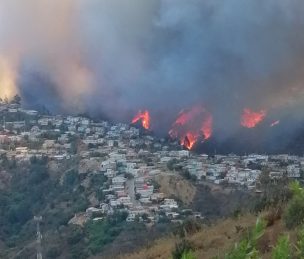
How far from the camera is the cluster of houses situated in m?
29.6

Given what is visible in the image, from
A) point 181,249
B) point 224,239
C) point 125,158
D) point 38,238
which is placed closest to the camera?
point 181,249

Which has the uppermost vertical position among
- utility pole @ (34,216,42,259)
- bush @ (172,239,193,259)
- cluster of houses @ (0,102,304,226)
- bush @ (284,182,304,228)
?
cluster of houses @ (0,102,304,226)

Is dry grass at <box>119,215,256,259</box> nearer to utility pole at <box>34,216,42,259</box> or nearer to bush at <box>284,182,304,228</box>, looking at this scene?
bush at <box>284,182,304,228</box>

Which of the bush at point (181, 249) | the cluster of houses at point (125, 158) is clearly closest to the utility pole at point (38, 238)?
the cluster of houses at point (125, 158)

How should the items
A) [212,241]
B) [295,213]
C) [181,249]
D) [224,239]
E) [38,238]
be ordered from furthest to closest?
[38,238]
[212,241]
[224,239]
[181,249]
[295,213]

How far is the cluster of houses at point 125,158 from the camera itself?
29.6 m

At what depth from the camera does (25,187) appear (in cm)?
3503

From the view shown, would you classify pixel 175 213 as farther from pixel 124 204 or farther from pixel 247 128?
pixel 247 128

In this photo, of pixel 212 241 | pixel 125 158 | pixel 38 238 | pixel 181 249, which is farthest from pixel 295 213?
pixel 125 158

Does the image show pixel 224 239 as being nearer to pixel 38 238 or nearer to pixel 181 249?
pixel 181 249

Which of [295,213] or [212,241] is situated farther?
[212,241]

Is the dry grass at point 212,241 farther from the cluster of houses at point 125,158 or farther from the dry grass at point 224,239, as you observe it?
the cluster of houses at point 125,158

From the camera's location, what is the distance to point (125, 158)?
38.9 meters

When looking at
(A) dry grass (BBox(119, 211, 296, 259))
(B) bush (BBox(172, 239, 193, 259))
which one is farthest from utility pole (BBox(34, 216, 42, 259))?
(B) bush (BBox(172, 239, 193, 259))
